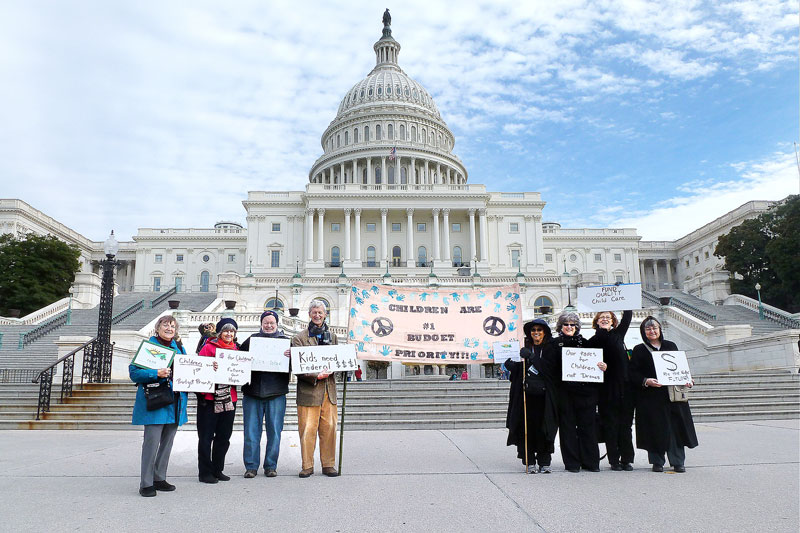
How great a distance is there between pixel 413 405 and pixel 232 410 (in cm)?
863

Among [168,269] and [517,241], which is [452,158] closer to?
[517,241]

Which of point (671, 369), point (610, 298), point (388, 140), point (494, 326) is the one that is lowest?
point (671, 369)

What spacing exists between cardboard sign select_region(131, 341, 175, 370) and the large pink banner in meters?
3.09

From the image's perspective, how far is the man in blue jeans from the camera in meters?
7.71

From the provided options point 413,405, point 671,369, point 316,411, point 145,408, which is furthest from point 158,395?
point 413,405

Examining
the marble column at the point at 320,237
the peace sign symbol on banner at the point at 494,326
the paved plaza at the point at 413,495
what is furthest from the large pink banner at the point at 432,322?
the marble column at the point at 320,237

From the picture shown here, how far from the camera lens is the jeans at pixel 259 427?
770 centimetres

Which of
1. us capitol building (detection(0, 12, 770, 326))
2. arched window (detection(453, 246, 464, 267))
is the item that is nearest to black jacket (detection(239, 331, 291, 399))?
us capitol building (detection(0, 12, 770, 326))

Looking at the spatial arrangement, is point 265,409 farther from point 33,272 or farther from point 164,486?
point 33,272

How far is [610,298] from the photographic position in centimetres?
915

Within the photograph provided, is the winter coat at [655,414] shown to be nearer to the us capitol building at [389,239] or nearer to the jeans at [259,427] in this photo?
the jeans at [259,427]

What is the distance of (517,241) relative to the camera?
3012 inches

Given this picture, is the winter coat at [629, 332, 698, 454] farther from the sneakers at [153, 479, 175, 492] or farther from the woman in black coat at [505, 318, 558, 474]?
the sneakers at [153, 479, 175, 492]

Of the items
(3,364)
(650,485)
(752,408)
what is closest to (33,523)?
(650,485)
